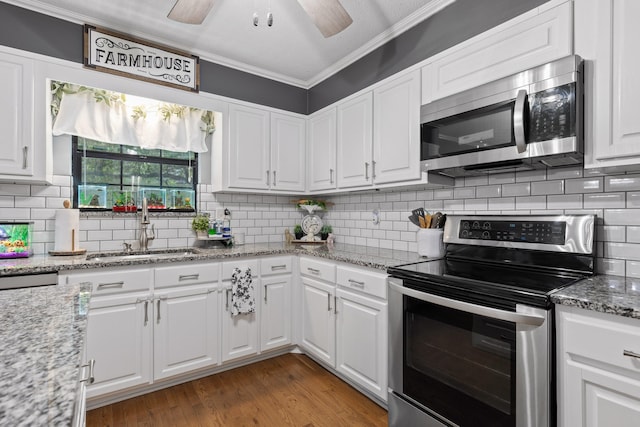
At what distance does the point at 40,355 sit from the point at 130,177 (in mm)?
2463

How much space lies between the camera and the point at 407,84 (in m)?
2.24

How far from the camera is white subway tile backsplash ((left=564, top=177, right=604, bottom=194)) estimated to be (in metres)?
1.64

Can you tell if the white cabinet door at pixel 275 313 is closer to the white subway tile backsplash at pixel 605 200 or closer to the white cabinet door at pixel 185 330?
the white cabinet door at pixel 185 330

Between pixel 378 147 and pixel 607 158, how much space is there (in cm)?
134

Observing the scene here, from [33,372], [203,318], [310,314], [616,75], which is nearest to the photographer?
[33,372]

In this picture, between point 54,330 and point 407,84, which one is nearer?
point 54,330

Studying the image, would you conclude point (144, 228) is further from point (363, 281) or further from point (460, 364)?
point (460, 364)

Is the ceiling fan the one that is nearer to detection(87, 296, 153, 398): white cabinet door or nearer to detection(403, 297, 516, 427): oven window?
detection(403, 297, 516, 427): oven window

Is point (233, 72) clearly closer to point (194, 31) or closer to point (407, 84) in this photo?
point (194, 31)

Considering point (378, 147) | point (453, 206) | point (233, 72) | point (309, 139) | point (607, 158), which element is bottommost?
point (453, 206)

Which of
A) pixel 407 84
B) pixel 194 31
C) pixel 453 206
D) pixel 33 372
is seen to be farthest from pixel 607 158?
pixel 194 31

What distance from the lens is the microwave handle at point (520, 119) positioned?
1547 millimetres

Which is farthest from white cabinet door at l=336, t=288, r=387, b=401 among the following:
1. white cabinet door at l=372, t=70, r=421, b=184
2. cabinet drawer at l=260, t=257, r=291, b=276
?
white cabinet door at l=372, t=70, r=421, b=184

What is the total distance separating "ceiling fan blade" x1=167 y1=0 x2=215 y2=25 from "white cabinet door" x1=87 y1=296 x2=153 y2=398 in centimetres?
171
